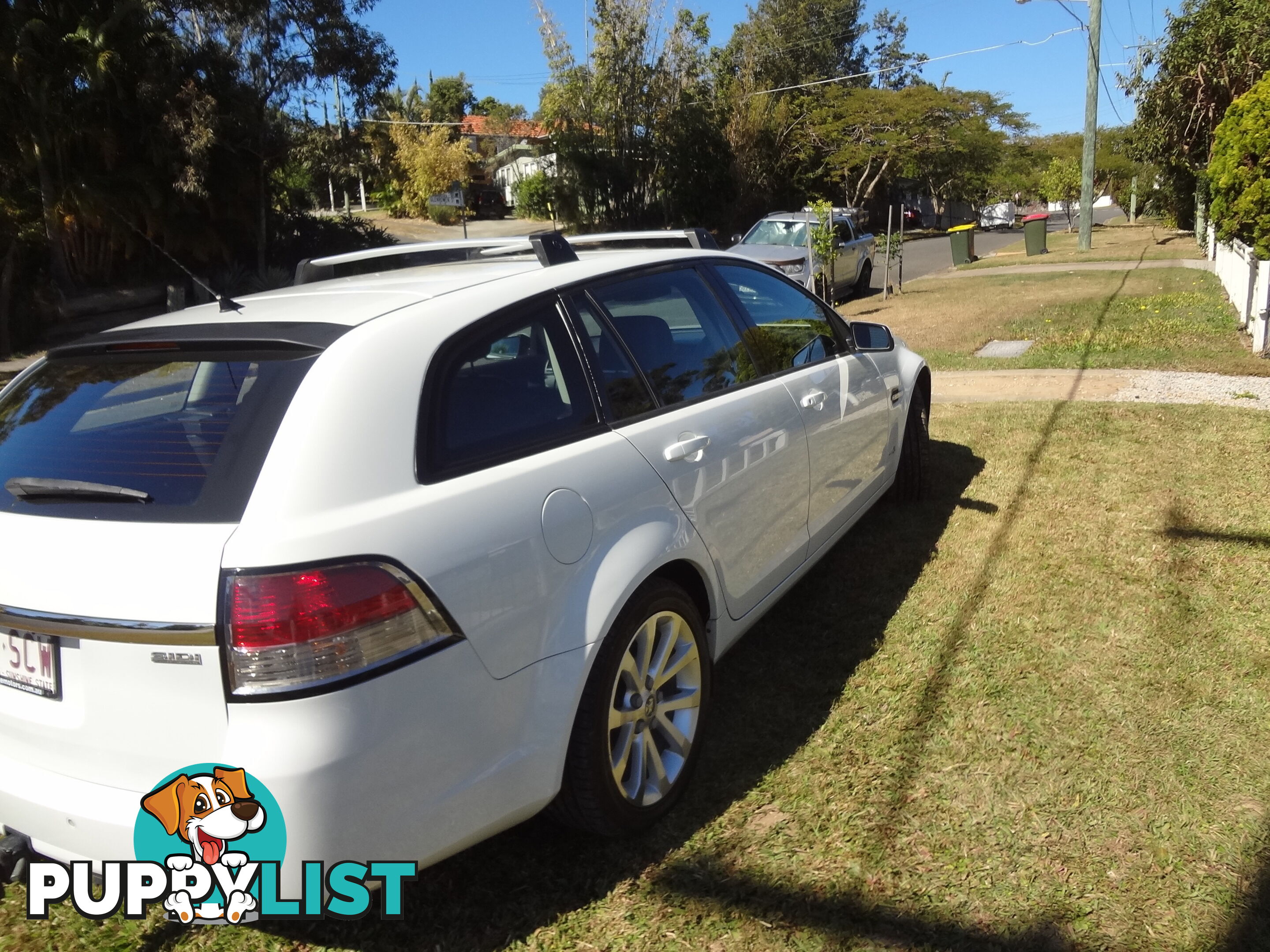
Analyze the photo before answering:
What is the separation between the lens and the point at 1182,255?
83.5ft

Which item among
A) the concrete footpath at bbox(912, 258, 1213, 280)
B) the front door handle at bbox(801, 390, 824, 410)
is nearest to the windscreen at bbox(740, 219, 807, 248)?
the concrete footpath at bbox(912, 258, 1213, 280)

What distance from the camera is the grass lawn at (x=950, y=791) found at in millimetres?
2625

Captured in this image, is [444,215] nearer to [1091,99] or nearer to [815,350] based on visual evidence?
[1091,99]

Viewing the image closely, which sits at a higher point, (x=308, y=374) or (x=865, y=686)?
(x=308, y=374)

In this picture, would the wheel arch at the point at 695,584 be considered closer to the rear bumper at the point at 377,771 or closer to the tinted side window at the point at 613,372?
the tinted side window at the point at 613,372

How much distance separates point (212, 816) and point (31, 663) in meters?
0.57

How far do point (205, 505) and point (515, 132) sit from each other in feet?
236

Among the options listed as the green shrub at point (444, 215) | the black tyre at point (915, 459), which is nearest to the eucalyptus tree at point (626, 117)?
the green shrub at point (444, 215)

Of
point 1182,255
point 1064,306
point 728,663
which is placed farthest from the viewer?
point 1182,255

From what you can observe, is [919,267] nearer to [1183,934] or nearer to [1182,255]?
[1182,255]

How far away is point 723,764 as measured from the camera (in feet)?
11.1

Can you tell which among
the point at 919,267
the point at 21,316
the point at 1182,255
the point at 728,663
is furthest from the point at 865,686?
the point at 919,267

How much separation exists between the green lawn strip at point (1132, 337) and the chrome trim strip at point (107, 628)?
949cm

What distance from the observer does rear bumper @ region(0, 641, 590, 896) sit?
2072mm
